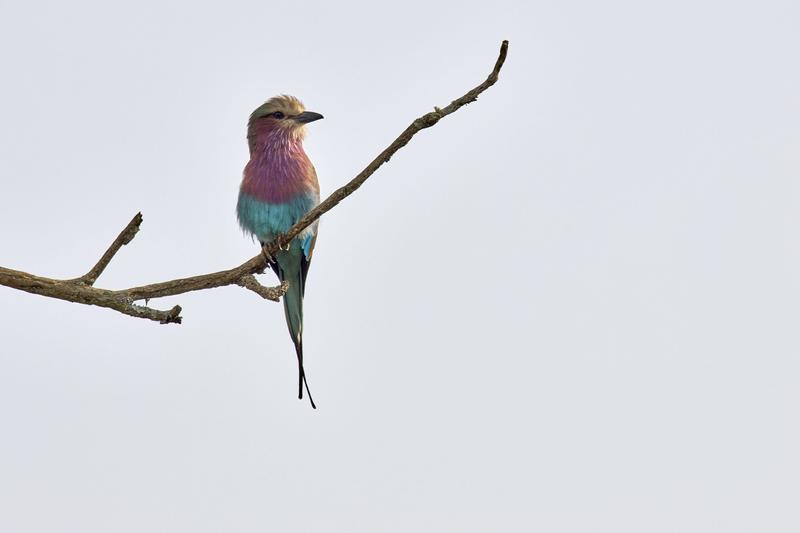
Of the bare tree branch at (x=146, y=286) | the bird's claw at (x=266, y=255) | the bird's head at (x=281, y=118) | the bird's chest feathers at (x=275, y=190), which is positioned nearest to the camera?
the bare tree branch at (x=146, y=286)

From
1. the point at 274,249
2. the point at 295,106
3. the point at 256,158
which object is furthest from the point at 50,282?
the point at 295,106

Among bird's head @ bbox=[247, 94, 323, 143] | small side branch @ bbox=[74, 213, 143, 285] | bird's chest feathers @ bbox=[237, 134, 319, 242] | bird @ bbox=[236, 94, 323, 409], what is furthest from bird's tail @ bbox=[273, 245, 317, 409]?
small side branch @ bbox=[74, 213, 143, 285]

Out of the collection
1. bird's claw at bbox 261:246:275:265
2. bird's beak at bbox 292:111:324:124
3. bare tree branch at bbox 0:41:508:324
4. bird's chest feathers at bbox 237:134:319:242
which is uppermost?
bird's beak at bbox 292:111:324:124

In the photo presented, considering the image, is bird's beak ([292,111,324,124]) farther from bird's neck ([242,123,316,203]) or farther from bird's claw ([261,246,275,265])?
bird's claw ([261,246,275,265])

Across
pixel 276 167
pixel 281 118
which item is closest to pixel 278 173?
pixel 276 167

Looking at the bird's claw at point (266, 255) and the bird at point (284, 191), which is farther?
the bird at point (284, 191)

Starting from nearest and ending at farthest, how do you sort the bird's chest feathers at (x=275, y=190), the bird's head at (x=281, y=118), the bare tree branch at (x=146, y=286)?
the bare tree branch at (x=146, y=286) → the bird's chest feathers at (x=275, y=190) → the bird's head at (x=281, y=118)

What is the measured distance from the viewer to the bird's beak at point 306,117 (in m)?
7.98

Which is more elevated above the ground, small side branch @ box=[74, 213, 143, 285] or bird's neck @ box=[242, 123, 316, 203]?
bird's neck @ box=[242, 123, 316, 203]

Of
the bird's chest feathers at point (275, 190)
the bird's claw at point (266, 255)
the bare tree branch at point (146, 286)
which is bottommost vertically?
the bare tree branch at point (146, 286)

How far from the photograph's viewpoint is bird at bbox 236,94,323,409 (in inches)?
299

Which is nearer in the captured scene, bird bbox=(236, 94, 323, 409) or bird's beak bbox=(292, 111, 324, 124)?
bird bbox=(236, 94, 323, 409)

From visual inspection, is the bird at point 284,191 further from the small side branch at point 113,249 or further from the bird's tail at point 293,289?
the small side branch at point 113,249

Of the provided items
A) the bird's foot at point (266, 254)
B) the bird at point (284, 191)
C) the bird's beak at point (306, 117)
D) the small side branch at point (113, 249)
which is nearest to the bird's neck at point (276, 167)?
the bird at point (284, 191)
